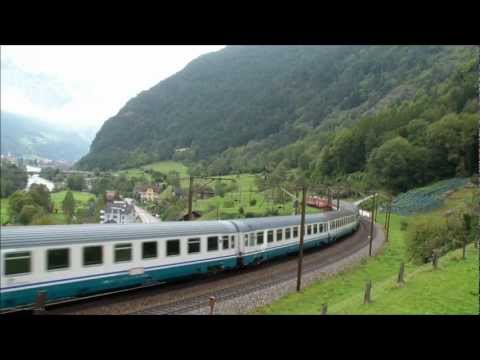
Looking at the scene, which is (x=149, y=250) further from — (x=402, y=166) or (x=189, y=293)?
(x=402, y=166)

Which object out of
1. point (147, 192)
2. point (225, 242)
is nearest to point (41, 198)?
point (147, 192)

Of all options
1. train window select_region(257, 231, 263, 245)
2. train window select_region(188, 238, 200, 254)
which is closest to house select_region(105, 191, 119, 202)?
train window select_region(257, 231, 263, 245)

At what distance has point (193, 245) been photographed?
11.8 metres

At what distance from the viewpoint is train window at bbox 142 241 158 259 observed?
33.9 ft

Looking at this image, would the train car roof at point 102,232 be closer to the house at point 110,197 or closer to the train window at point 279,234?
the train window at point 279,234

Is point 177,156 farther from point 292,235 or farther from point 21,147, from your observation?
point 292,235

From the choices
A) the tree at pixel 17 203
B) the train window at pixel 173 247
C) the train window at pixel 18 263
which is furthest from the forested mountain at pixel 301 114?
the train window at pixel 18 263

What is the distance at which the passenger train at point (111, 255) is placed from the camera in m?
7.83

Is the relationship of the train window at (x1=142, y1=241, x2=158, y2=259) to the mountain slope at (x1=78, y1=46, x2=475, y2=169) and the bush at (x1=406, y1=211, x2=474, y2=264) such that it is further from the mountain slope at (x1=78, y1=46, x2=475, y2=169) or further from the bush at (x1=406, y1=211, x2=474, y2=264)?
the mountain slope at (x1=78, y1=46, x2=475, y2=169)

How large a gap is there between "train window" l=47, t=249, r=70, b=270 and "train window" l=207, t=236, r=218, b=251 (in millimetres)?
4775

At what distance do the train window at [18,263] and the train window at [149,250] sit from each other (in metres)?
2.99

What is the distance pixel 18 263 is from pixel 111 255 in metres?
2.20

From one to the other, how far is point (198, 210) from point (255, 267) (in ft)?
94.5

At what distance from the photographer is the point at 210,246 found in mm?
12516
